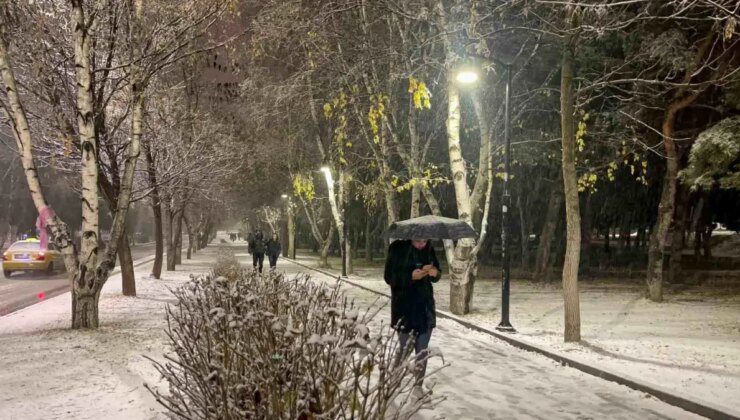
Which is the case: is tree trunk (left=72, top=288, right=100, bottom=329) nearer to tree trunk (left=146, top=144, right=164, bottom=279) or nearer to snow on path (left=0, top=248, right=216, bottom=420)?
snow on path (left=0, top=248, right=216, bottom=420)

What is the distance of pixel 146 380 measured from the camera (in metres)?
7.41

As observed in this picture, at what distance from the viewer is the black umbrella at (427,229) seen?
862 cm

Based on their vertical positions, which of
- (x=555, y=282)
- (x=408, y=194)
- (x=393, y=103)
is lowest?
(x=555, y=282)

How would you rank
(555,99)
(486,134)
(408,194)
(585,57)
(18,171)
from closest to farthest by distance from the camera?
1. (486,134)
2. (585,57)
3. (555,99)
4. (408,194)
5. (18,171)

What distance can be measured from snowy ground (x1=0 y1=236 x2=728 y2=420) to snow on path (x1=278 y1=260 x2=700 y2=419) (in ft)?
0.04

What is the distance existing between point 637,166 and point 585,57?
8265mm

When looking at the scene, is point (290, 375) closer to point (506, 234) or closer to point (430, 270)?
point (430, 270)

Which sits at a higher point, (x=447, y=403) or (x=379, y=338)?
(x=379, y=338)

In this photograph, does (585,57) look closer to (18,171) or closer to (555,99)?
(555,99)

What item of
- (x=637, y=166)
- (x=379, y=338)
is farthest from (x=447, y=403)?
(x=637, y=166)

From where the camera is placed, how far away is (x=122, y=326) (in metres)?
11.6

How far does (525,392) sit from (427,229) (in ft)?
9.26

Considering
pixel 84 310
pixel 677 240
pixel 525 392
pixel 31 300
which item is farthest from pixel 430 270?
pixel 677 240

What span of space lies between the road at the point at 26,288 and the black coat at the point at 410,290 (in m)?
11.9
